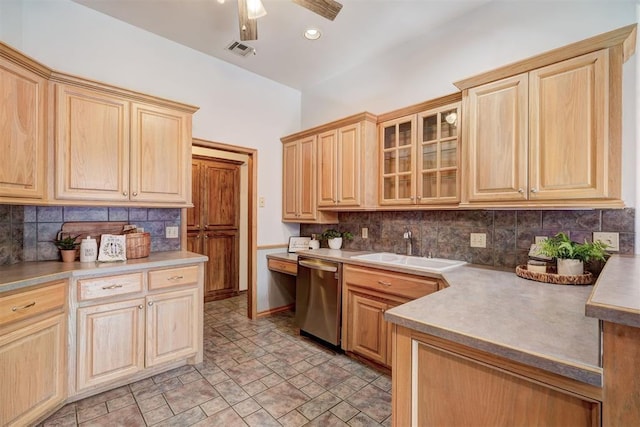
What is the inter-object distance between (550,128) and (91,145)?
3.07 metres

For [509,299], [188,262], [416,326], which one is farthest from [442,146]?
[188,262]

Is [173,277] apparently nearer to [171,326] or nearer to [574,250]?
[171,326]

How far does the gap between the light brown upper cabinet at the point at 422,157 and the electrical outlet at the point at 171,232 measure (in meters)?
2.02

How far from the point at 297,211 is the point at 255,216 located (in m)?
0.51

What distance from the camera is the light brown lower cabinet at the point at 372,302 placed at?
219 centimetres

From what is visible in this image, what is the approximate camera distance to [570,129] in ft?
5.51

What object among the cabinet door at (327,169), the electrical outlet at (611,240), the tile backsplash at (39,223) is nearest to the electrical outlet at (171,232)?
the tile backsplash at (39,223)

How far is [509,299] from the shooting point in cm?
136

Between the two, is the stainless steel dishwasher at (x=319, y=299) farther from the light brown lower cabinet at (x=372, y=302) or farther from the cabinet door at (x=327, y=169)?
the cabinet door at (x=327, y=169)

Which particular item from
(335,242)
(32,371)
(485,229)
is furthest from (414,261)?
(32,371)

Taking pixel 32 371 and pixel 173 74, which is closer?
pixel 32 371

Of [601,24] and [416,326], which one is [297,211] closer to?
[416,326]

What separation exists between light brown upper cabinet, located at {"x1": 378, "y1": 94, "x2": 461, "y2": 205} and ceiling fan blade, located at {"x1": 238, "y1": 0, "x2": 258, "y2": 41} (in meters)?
1.41

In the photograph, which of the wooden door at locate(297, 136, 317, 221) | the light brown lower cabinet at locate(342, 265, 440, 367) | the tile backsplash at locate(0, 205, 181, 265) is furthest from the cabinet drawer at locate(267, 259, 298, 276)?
the tile backsplash at locate(0, 205, 181, 265)
